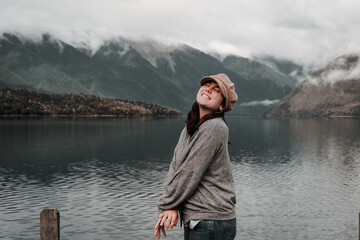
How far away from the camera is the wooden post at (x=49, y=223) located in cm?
1141

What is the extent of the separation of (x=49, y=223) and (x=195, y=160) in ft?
15.2

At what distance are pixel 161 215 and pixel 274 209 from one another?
39.9 meters

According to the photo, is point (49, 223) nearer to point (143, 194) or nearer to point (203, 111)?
point (203, 111)

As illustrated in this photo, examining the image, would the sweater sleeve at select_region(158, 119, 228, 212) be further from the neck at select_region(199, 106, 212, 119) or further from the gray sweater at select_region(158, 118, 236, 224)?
the neck at select_region(199, 106, 212, 119)

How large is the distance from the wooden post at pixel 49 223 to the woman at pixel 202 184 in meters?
3.26

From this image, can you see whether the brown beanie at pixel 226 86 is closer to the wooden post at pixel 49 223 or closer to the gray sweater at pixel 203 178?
the gray sweater at pixel 203 178

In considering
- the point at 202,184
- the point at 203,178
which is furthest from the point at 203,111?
the point at 202,184

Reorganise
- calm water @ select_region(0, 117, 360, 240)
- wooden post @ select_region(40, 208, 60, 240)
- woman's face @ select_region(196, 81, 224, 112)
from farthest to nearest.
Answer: calm water @ select_region(0, 117, 360, 240), wooden post @ select_region(40, 208, 60, 240), woman's face @ select_region(196, 81, 224, 112)

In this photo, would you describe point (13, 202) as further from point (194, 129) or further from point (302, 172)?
point (302, 172)

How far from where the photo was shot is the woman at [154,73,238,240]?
922cm

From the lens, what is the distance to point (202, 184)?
9.48 metres

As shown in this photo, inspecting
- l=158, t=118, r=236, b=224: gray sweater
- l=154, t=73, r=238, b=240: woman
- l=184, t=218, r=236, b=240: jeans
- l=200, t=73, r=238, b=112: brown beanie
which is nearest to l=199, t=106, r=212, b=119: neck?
l=154, t=73, r=238, b=240: woman

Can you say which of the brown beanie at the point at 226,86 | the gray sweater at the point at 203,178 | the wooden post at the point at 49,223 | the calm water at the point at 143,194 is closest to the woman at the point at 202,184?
the gray sweater at the point at 203,178

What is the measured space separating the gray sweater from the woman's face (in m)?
0.54
